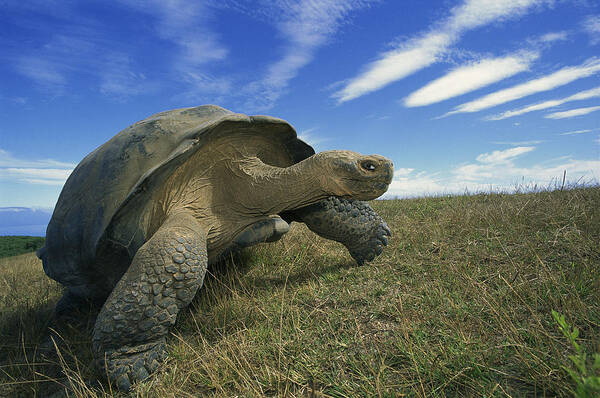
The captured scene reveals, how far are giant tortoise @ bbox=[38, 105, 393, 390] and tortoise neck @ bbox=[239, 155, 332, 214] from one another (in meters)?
0.01

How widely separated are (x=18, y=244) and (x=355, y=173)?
18.5m

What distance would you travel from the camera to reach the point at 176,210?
3371 mm

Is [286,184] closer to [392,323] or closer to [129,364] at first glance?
[392,323]

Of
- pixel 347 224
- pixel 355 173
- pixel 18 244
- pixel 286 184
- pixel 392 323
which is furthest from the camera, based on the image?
pixel 18 244

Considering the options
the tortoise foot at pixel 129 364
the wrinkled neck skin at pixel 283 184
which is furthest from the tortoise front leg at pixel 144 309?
the wrinkled neck skin at pixel 283 184

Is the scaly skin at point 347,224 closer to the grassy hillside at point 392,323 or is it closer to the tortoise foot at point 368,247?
the tortoise foot at point 368,247

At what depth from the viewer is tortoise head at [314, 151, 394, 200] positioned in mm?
2902

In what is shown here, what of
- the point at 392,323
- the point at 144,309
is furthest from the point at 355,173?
the point at 144,309

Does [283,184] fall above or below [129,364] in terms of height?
above

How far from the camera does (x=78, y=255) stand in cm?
378

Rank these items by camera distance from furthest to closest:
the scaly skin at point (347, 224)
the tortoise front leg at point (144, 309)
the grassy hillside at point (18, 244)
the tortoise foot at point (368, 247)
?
1. the grassy hillside at point (18, 244)
2. the tortoise foot at point (368, 247)
3. the scaly skin at point (347, 224)
4. the tortoise front leg at point (144, 309)

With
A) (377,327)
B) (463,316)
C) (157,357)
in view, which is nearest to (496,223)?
(463,316)

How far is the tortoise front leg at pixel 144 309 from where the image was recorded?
8.51 ft

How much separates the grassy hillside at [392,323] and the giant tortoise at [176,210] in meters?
0.38
